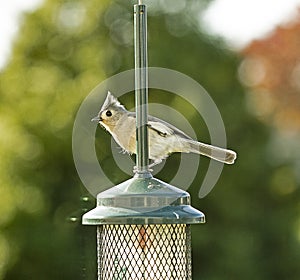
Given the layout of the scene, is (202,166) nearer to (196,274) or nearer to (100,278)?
(196,274)

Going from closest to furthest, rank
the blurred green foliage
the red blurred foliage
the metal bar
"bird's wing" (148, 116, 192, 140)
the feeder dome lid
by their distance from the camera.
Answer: the feeder dome lid < the metal bar < "bird's wing" (148, 116, 192, 140) < the blurred green foliage < the red blurred foliage

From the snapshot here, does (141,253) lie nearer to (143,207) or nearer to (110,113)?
(143,207)

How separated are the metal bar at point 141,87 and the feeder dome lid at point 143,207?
62mm

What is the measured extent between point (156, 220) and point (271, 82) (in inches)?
151

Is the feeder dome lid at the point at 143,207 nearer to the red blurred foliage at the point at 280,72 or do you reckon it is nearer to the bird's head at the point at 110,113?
the bird's head at the point at 110,113

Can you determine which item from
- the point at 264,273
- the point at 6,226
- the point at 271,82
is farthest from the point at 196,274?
the point at 271,82

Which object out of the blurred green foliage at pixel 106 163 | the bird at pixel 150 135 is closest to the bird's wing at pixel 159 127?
the bird at pixel 150 135

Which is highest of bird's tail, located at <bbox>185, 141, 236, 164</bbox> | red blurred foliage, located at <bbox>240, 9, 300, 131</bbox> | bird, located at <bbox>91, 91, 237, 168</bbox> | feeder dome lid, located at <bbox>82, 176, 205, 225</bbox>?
A: red blurred foliage, located at <bbox>240, 9, 300, 131</bbox>

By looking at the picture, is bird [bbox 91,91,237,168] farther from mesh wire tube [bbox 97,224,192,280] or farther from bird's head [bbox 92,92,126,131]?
mesh wire tube [bbox 97,224,192,280]

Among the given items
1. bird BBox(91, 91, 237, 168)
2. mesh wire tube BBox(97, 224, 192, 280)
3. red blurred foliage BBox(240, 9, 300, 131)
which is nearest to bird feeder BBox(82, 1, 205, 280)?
mesh wire tube BBox(97, 224, 192, 280)

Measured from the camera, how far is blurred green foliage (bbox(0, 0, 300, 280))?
4164 mm

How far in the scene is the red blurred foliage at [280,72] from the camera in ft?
16.5

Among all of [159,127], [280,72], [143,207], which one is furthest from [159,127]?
[280,72]

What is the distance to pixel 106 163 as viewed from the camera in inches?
160
